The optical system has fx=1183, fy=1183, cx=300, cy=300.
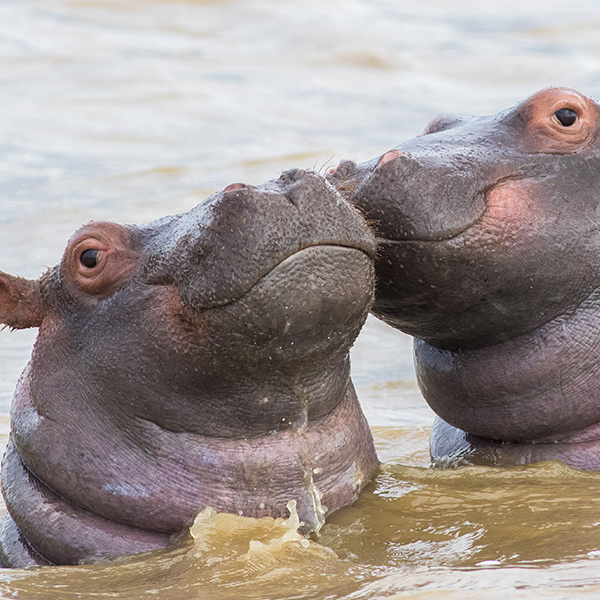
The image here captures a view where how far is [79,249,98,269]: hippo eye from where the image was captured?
16.8 ft

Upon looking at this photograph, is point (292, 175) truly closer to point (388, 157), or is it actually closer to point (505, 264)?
point (388, 157)

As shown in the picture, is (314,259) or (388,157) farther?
(388,157)

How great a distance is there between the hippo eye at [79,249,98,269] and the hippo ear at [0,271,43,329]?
15.0 inches

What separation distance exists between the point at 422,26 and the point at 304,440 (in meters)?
21.7

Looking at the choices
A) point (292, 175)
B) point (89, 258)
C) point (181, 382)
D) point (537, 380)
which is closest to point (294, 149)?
point (537, 380)

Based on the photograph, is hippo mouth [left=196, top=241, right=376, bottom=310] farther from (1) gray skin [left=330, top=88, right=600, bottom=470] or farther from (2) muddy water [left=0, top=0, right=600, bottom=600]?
(1) gray skin [left=330, top=88, right=600, bottom=470]

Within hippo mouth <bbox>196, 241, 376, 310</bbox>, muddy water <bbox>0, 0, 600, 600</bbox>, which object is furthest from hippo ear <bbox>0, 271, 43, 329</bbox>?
muddy water <bbox>0, 0, 600, 600</bbox>

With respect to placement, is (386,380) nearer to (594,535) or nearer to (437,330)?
(437,330)

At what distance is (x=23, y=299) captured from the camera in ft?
17.7

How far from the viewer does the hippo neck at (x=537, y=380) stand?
5.55 meters

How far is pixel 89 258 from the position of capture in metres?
5.13

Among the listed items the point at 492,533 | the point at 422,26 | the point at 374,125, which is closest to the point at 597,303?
the point at 492,533

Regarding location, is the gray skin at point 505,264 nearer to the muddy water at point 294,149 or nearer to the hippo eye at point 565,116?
the hippo eye at point 565,116

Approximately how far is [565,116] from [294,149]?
11.9 meters
